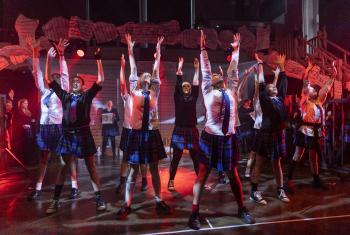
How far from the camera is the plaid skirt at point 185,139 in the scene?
625cm

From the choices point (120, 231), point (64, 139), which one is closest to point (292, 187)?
point (120, 231)

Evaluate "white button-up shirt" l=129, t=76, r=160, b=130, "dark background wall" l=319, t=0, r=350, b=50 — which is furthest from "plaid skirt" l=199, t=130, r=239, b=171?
"dark background wall" l=319, t=0, r=350, b=50

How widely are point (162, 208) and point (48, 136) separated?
217cm

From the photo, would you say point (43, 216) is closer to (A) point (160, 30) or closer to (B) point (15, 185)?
(B) point (15, 185)

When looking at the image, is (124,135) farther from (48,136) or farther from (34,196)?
(34,196)

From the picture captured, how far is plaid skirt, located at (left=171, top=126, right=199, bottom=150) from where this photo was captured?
625cm

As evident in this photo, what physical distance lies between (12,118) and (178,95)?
560 cm

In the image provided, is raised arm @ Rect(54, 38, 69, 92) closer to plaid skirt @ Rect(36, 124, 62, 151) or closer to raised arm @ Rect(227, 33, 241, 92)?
plaid skirt @ Rect(36, 124, 62, 151)

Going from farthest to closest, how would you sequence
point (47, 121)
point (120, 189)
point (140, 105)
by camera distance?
point (120, 189) → point (47, 121) → point (140, 105)

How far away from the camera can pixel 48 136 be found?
587cm

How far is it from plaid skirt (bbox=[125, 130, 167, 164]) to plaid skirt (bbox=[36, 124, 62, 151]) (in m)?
1.54

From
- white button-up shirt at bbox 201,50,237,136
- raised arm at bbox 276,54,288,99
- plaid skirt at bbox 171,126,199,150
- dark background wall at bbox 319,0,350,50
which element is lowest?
plaid skirt at bbox 171,126,199,150

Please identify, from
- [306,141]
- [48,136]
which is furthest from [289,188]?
[48,136]

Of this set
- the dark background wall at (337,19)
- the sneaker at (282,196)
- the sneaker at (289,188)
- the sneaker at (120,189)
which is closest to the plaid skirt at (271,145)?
the sneaker at (282,196)
